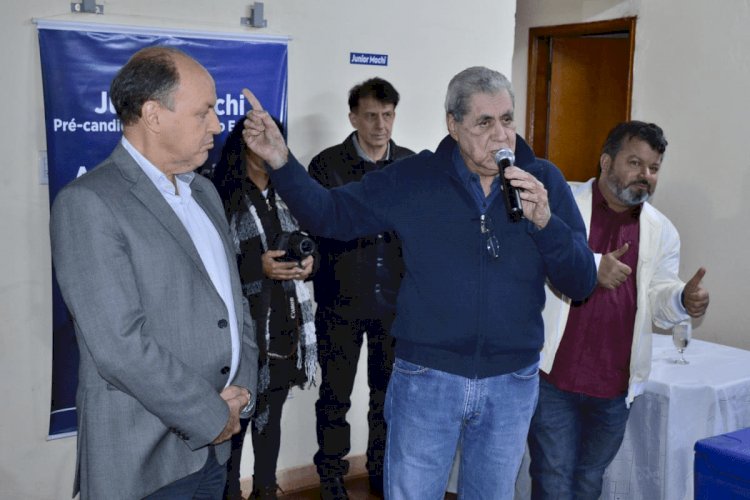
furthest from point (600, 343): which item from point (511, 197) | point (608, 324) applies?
point (511, 197)

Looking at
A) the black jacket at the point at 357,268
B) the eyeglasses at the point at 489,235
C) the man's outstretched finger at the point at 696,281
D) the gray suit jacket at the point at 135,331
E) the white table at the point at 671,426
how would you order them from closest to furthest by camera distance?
the gray suit jacket at the point at 135,331 → the eyeglasses at the point at 489,235 → the man's outstretched finger at the point at 696,281 → the white table at the point at 671,426 → the black jacket at the point at 357,268

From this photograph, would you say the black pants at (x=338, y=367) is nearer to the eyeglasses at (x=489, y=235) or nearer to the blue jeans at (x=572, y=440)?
the blue jeans at (x=572, y=440)

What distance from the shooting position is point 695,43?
449 cm

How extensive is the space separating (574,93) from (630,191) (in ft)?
11.9

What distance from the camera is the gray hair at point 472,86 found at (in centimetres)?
194

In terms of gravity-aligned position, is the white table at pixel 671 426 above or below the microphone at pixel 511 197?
below

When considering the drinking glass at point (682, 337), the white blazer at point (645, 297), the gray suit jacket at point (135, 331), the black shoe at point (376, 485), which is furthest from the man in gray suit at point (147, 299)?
the drinking glass at point (682, 337)

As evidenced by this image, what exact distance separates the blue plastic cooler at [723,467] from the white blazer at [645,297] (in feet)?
1.22

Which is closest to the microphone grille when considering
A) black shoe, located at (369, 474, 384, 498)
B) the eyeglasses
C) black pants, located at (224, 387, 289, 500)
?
the eyeglasses

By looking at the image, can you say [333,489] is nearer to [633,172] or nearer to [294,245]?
[294,245]

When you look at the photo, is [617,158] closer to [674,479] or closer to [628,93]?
[674,479]

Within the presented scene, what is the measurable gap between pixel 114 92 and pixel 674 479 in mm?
2352

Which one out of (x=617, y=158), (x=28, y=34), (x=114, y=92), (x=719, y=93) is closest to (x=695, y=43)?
(x=719, y=93)

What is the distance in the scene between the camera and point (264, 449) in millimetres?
3162
